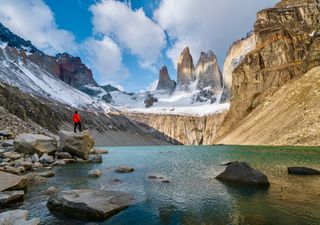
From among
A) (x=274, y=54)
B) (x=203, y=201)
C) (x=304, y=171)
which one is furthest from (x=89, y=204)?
(x=274, y=54)

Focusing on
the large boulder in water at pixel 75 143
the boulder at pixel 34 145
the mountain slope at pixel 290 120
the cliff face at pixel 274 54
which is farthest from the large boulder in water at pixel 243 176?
the cliff face at pixel 274 54

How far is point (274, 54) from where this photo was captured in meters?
127

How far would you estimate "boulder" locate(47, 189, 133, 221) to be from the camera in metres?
12.1

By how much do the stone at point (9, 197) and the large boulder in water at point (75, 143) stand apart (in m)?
18.9

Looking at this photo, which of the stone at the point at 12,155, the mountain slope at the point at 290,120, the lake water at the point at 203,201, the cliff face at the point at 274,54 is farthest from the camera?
the cliff face at the point at 274,54

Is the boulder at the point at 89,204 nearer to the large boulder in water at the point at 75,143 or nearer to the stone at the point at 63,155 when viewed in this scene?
the stone at the point at 63,155

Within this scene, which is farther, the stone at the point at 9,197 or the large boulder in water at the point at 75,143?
the large boulder in water at the point at 75,143

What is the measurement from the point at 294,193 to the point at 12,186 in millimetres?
15021

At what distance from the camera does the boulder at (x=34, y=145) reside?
98.8 ft

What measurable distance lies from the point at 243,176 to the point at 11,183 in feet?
45.6

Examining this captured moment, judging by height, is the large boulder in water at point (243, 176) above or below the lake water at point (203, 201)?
above

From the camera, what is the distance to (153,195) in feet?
52.6

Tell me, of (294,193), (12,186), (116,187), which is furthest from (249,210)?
(12,186)

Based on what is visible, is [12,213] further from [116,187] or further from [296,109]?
[296,109]
